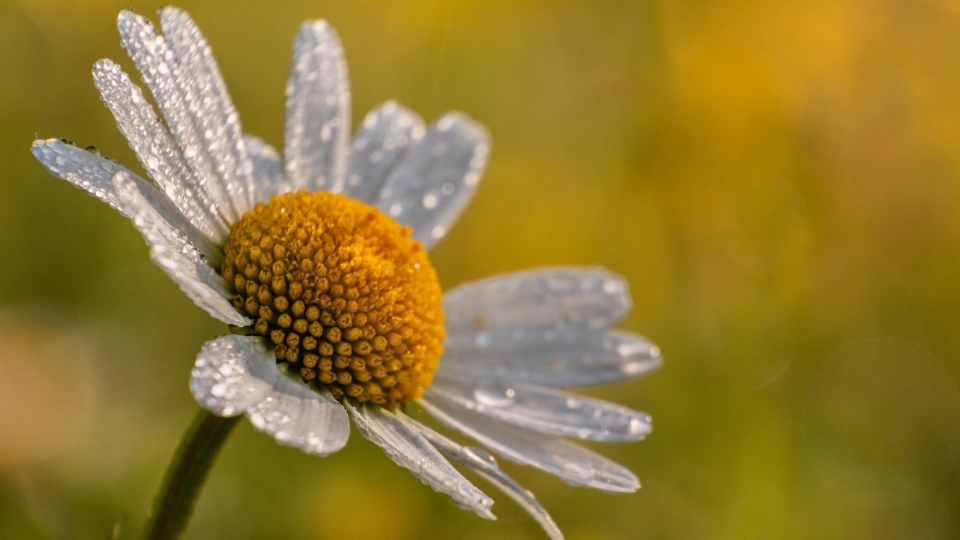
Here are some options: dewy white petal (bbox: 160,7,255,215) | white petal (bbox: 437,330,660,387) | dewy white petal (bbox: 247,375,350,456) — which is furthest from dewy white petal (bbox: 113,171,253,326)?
white petal (bbox: 437,330,660,387)

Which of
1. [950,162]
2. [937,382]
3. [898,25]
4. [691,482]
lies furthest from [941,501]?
[898,25]

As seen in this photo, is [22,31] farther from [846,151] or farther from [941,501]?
[941,501]

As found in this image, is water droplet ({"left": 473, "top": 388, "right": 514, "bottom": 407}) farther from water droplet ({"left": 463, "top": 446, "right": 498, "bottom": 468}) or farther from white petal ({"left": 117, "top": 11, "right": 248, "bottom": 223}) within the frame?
white petal ({"left": 117, "top": 11, "right": 248, "bottom": 223})

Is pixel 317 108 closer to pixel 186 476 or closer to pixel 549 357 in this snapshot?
pixel 549 357

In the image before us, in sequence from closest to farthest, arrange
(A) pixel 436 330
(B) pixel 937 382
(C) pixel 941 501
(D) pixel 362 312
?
(D) pixel 362 312, (A) pixel 436 330, (C) pixel 941 501, (B) pixel 937 382

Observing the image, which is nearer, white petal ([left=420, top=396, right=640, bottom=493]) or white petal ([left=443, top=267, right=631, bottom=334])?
white petal ([left=420, top=396, right=640, bottom=493])

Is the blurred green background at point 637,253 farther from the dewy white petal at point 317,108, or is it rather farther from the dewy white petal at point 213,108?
the dewy white petal at point 317,108

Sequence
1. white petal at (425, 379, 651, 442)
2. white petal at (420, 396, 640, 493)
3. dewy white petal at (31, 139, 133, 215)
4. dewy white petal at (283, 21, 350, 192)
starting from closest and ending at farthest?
dewy white petal at (31, 139, 133, 215) → white petal at (420, 396, 640, 493) → white petal at (425, 379, 651, 442) → dewy white petal at (283, 21, 350, 192)
